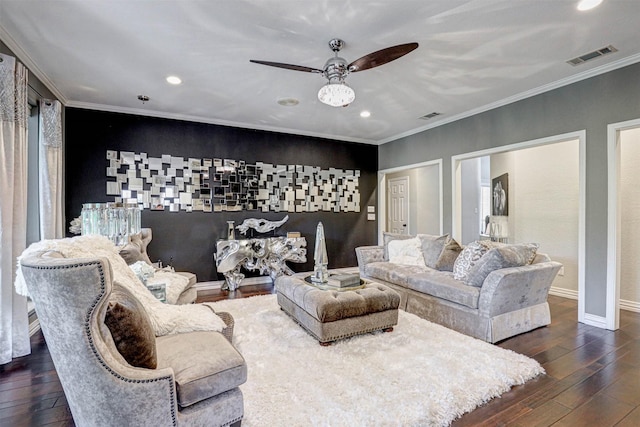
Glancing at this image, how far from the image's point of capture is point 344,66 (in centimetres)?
275

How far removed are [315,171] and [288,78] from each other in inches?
106

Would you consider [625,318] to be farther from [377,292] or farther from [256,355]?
[256,355]

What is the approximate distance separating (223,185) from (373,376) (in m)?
3.99

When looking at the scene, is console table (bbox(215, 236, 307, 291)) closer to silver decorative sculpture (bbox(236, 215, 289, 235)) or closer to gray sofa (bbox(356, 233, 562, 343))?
silver decorative sculpture (bbox(236, 215, 289, 235))

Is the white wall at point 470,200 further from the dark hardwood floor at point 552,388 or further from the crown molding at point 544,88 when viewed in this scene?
the dark hardwood floor at point 552,388

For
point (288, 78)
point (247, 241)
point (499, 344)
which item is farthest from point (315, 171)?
point (499, 344)

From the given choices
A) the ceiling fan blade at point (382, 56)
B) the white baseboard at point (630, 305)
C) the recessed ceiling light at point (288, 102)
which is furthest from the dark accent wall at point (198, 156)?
the white baseboard at point (630, 305)

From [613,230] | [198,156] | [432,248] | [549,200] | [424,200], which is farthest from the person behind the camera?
[424,200]

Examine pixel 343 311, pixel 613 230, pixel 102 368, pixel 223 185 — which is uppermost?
pixel 223 185

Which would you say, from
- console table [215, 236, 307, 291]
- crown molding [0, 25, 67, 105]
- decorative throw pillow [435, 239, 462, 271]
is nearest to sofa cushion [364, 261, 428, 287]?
decorative throw pillow [435, 239, 462, 271]

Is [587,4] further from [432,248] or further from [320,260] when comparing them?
[320,260]

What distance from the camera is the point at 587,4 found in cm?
229

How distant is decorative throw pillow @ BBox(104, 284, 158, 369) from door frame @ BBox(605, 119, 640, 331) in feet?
13.8

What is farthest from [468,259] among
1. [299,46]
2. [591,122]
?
[299,46]
